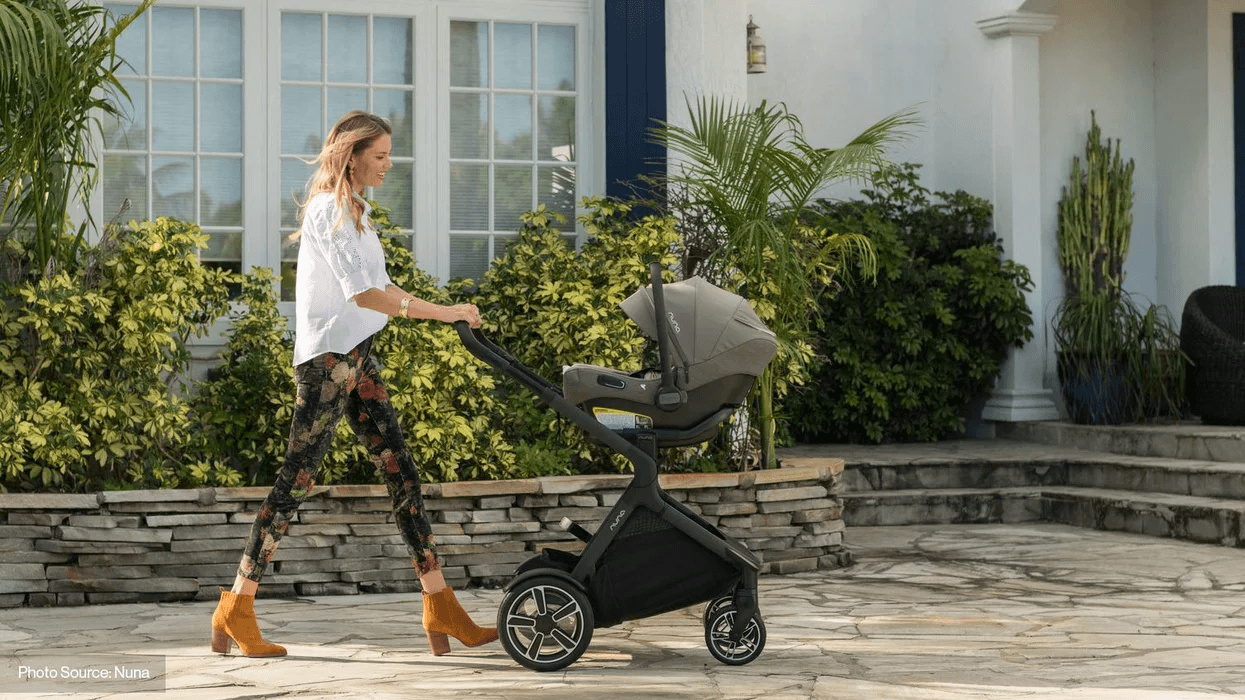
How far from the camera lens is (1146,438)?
871cm

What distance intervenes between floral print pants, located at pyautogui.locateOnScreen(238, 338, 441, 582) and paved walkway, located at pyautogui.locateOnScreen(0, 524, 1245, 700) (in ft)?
1.30

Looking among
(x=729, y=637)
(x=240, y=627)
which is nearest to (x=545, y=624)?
(x=729, y=637)

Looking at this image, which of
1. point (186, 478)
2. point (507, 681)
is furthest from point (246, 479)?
point (507, 681)

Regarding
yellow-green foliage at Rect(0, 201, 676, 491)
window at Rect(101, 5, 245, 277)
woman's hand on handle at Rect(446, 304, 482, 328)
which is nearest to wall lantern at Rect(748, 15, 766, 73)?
yellow-green foliage at Rect(0, 201, 676, 491)

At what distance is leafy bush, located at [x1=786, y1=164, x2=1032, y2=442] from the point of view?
9406mm

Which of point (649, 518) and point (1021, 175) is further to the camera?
point (1021, 175)

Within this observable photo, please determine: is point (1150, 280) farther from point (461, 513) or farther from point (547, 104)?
point (461, 513)

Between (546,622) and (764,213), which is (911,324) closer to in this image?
(764,213)

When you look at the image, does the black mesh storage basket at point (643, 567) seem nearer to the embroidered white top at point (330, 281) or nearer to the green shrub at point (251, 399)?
the embroidered white top at point (330, 281)

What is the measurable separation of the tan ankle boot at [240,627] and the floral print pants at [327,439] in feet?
0.30

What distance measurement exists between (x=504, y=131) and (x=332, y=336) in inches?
126

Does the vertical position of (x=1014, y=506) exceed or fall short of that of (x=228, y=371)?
it falls short

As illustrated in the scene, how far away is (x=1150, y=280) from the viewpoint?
10.2m

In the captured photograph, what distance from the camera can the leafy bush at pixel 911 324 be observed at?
30.9 ft
